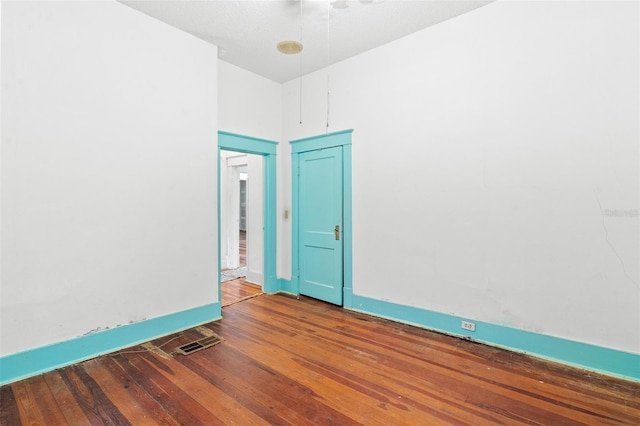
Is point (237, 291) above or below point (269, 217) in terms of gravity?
below

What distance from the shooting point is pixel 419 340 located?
313cm

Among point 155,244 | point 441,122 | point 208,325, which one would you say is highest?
point 441,122

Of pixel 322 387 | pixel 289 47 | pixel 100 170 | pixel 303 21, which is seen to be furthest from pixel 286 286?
pixel 303 21

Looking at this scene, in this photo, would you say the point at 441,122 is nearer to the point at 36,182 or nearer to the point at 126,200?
the point at 126,200

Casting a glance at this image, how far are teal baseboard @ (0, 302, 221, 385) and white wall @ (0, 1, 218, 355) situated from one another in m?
0.07

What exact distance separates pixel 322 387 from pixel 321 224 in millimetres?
2365

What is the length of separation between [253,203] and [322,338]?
2688mm

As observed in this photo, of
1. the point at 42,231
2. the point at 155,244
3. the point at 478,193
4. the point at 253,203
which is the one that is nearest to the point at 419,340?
the point at 478,193

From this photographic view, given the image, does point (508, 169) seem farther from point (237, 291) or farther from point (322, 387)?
point (237, 291)

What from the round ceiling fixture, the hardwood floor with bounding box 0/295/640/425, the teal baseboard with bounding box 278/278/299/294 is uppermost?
the round ceiling fixture

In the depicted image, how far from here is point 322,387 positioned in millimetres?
2350

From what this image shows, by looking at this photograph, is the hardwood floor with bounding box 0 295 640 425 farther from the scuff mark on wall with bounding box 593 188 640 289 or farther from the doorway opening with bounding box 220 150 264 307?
the doorway opening with bounding box 220 150 264 307

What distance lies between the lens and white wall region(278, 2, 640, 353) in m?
2.46

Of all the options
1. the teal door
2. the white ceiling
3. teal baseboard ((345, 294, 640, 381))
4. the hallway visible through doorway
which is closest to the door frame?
the teal door
